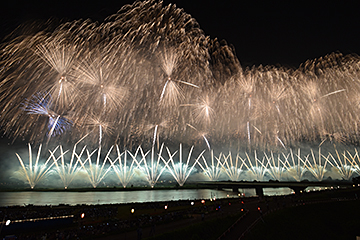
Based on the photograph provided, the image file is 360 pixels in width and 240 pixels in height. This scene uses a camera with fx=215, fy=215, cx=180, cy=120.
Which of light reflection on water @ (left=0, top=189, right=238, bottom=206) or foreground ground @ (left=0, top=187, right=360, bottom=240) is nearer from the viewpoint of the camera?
foreground ground @ (left=0, top=187, right=360, bottom=240)

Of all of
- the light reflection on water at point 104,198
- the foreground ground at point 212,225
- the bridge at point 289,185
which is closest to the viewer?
the foreground ground at point 212,225

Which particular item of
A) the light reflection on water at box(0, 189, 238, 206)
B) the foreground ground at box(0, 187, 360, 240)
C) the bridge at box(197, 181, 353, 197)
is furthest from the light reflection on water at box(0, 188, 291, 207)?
the foreground ground at box(0, 187, 360, 240)

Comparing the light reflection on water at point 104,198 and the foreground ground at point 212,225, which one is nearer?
the foreground ground at point 212,225

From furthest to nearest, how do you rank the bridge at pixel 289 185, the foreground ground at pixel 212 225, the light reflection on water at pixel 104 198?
the light reflection on water at pixel 104 198
the bridge at pixel 289 185
the foreground ground at pixel 212 225

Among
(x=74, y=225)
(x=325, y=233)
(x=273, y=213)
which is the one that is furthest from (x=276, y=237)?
(x=74, y=225)

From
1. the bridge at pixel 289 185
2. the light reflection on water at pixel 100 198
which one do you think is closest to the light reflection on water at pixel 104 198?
the light reflection on water at pixel 100 198

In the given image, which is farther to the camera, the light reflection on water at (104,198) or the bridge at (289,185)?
the light reflection on water at (104,198)

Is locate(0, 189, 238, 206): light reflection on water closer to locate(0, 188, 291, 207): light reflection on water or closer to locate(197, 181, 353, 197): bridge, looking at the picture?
locate(0, 188, 291, 207): light reflection on water

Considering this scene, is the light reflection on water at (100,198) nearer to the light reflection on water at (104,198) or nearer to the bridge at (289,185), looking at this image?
the light reflection on water at (104,198)

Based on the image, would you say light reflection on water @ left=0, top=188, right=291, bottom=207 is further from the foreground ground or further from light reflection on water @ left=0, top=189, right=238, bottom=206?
the foreground ground

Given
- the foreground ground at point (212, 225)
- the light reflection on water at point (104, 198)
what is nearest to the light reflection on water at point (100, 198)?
the light reflection on water at point (104, 198)

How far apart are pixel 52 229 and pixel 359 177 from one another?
4556 inches

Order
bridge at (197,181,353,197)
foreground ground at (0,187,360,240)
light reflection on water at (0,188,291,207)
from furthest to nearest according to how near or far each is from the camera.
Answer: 1. light reflection on water at (0,188,291,207)
2. bridge at (197,181,353,197)
3. foreground ground at (0,187,360,240)

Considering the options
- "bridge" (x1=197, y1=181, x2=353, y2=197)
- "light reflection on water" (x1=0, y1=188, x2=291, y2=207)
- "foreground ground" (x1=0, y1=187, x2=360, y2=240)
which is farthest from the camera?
"light reflection on water" (x1=0, y1=188, x2=291, y2=207)
